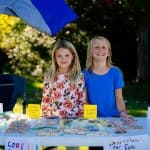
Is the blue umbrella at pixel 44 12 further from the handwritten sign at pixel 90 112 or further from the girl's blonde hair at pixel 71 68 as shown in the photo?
the handwritten sign at pixel 90 112

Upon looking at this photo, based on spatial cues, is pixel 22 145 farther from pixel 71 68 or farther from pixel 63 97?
pixel 71 68

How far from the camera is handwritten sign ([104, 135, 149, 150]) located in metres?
3.94

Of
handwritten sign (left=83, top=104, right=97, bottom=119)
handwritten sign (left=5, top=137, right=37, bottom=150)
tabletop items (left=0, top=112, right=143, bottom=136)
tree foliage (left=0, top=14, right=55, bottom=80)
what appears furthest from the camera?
tree foliage (left=0, top=14, right=55, bottom=80)

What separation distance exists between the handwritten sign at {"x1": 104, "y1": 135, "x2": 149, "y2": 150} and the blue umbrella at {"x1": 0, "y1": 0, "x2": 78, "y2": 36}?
→ 209 centimetres

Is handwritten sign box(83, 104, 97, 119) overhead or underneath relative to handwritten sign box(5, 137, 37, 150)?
overhead

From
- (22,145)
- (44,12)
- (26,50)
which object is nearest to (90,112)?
(22,145)

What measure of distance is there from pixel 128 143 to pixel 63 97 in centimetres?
106

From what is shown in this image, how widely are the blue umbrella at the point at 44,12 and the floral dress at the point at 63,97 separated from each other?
3.27 feet

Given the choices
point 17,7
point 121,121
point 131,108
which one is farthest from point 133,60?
point 121,121

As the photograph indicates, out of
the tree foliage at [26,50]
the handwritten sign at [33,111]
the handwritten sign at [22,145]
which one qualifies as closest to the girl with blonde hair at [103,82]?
the handwritten sign at [33,111]

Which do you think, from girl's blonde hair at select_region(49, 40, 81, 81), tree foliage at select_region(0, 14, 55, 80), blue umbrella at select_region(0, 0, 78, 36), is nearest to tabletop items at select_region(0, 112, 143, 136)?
girl's blonde hair at select_region(49, 40, 81, 81)

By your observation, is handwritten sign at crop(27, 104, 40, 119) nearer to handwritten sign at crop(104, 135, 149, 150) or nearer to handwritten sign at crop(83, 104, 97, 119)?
handwritten sign at crop(83, 104, 97, 119)

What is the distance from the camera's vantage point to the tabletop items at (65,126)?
13.4 ft

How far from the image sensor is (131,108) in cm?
1138
